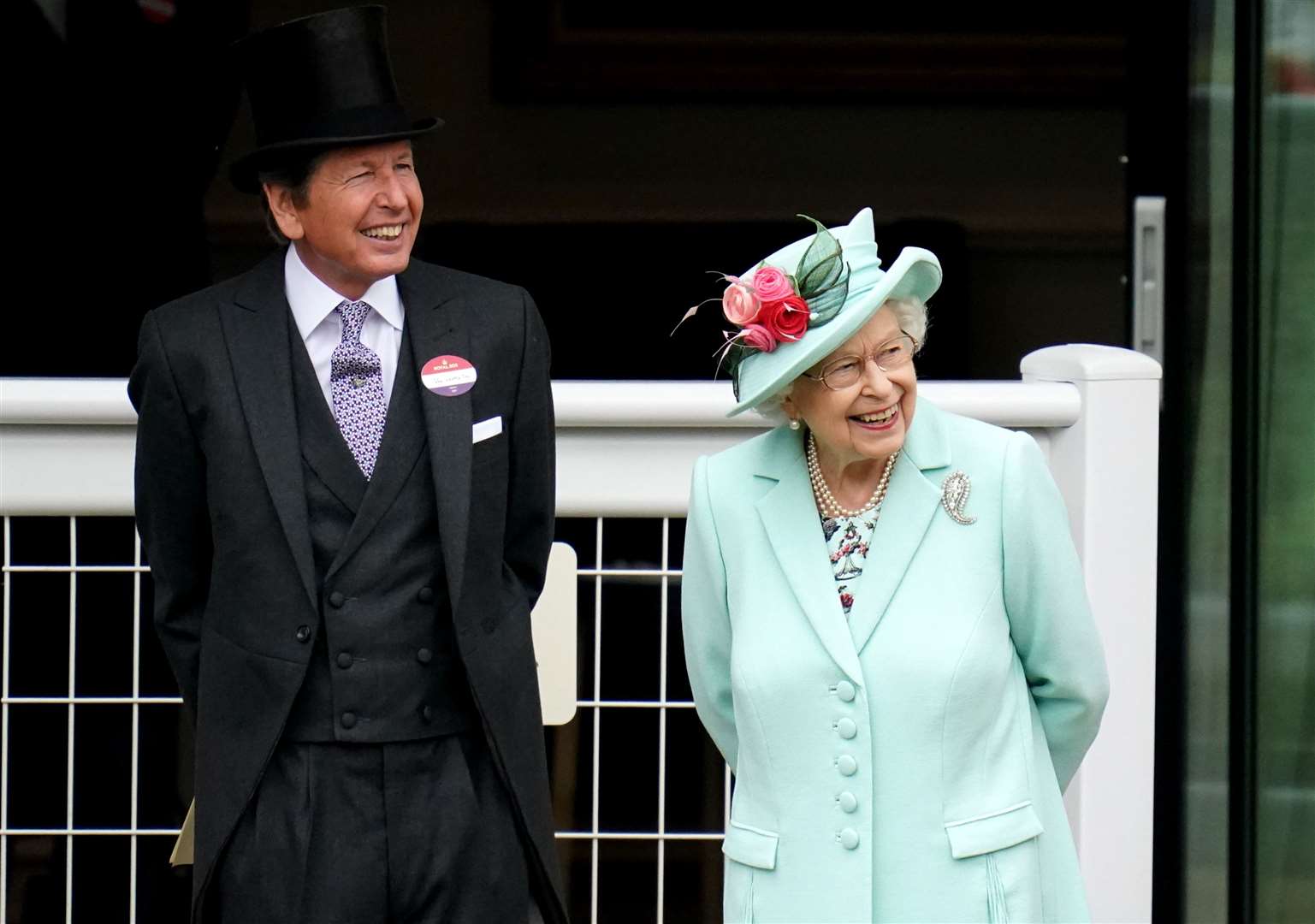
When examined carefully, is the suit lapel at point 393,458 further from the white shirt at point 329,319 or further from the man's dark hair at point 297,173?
the man's dark hair at point 297,173

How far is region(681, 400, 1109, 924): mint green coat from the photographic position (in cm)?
247

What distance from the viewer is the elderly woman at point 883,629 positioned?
8.11 ft

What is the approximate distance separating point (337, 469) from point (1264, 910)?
211cm

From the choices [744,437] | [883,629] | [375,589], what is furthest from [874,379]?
[744,437]

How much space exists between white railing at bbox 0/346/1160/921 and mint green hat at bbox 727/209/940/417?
0.82m

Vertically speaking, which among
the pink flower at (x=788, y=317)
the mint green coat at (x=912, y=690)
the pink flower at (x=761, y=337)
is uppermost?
the pink flower at (x=788, y=317)

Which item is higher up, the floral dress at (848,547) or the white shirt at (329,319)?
the white shirt at (329,319)

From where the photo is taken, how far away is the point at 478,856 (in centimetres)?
273

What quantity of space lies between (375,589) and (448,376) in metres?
0.29

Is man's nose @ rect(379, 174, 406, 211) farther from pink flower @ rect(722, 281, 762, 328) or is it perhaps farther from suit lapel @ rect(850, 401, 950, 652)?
suit lapel @ rect(850, 401, 950, 652)

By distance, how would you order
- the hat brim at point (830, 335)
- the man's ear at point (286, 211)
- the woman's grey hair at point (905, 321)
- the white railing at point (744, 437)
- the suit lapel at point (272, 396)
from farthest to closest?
1. the white railing at point (744, 437)
2. the man's ear at point (286, 211)
3. the suit lapel at point (272, 396)
4. the woman's grey hair at point (905, 321)
5. the hat brim at point (830, 335)

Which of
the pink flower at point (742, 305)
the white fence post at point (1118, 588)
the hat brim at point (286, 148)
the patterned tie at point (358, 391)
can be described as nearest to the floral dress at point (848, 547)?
the pink flower at point (742, 305)

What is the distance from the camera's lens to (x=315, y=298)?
2.77 metres

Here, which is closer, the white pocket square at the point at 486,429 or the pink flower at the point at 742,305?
A: the pink flower at the point at 742,305
